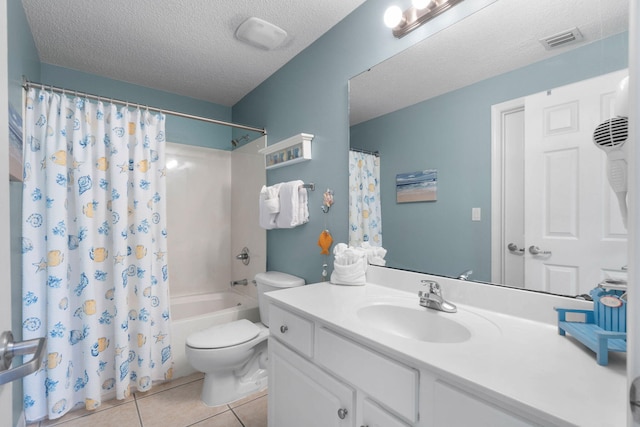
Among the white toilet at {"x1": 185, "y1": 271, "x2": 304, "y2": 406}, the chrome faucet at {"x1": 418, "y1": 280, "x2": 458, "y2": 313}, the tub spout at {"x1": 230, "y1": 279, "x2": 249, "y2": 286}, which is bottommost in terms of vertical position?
the white toilet at {"x1": 185, "y1": 271, "x2": 304, "y2": 406}

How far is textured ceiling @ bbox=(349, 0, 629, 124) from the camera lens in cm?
95

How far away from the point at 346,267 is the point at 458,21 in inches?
48.7

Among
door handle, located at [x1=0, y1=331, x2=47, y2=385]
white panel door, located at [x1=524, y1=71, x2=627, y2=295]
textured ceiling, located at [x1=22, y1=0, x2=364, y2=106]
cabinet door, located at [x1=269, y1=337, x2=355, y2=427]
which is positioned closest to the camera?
door handle, located at [x1=0, y1=331, x2=47, y2=385]

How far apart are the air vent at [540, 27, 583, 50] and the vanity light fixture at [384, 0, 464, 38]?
422 millimetres

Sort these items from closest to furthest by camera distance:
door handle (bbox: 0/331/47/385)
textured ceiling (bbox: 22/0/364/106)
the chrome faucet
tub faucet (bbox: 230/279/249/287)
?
1. door handle (bbox: 0/331/47/385)
2. the chrome faucet
3. textured ceiling (bbox: 22/0/364/106)
4. tub faucet (bbox: 230/279/249/287)

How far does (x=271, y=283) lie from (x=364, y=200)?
35.8 inches

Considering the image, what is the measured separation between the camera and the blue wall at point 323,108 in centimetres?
159

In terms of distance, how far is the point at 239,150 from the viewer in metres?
3.03

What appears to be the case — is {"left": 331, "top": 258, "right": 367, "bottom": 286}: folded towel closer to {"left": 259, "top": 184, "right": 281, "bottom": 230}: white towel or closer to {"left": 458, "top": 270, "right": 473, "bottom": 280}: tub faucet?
{"left": 458, "top": 270, "right": 473, "bottom": 280}: tub faucet

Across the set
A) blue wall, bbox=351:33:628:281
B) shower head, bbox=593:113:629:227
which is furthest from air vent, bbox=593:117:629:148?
blue wall, bbox=351:33:628:281

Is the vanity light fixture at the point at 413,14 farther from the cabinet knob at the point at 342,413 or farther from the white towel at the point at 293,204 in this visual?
the cabinet knob at the point at 342,413

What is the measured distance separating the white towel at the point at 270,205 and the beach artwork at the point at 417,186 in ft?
3.08

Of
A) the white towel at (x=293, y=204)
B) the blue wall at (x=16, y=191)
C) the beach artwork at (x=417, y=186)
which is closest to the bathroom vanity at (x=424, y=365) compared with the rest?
the beach artwork at (x=417, y=186)

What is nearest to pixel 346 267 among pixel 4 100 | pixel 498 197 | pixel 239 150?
pixel 498 197
